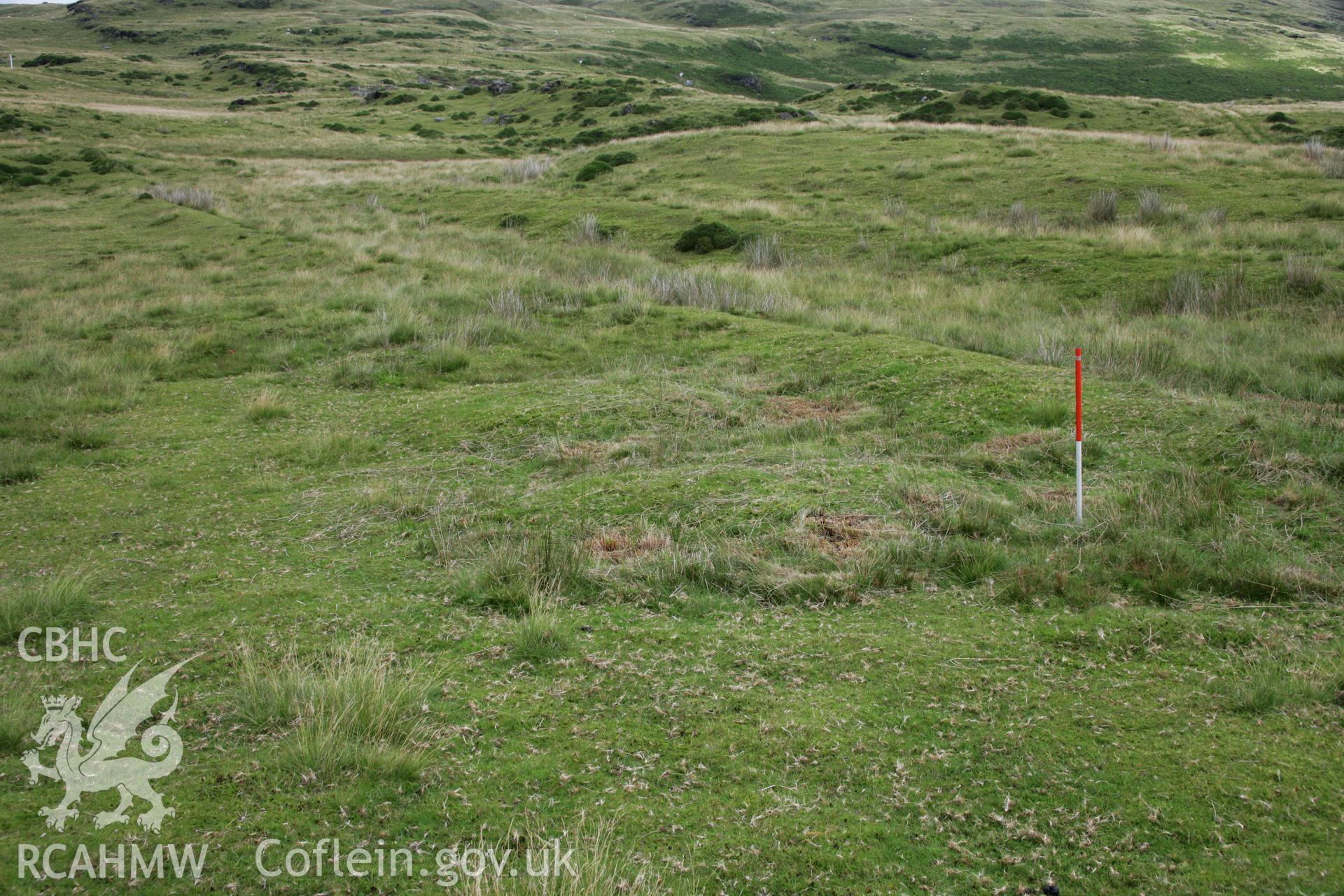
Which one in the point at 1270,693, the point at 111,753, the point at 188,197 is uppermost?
the point at 188,197

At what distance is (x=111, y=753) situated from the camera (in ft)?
13.2

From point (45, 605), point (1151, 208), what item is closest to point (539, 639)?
point (45, 605)

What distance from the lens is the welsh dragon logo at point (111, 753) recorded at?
3.64 m

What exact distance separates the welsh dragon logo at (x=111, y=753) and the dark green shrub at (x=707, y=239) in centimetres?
1976

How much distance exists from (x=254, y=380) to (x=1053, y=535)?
11689 millimetres

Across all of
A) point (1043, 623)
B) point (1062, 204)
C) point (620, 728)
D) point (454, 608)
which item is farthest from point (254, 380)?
point (1062, 204)

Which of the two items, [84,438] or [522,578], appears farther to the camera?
[84,438]

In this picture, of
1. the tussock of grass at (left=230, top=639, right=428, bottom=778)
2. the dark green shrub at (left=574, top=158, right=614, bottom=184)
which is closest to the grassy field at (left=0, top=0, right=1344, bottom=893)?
the tussock of grass at (left=230, top=639, right=428, bottom=778)

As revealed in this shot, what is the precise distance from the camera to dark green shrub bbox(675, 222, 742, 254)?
22.8 metres

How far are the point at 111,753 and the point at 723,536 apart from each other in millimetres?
4375

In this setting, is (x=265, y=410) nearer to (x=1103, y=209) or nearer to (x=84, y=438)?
(x=84, y=438)

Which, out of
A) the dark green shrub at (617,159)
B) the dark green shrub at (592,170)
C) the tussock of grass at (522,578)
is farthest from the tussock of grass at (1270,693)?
the dark green shrub at (617,159)

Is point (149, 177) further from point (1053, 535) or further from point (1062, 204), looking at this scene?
point (1053, 535)

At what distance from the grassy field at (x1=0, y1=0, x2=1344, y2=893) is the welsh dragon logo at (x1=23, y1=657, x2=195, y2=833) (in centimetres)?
8
